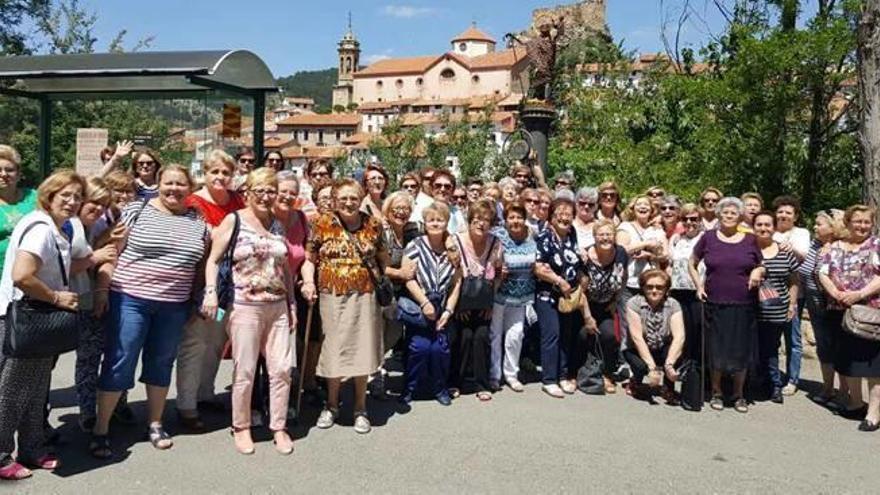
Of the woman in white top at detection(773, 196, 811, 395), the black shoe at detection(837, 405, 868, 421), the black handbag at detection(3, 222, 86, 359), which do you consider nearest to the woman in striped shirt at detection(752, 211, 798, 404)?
Result: the woman in white top at detection(773, 196, 811, 395)

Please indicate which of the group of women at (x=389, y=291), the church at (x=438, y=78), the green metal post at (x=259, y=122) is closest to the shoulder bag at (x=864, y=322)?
the group of women at (x=389, y=291)

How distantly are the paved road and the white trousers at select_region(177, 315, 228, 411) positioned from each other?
0.87 ft

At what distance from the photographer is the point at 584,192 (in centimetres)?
650

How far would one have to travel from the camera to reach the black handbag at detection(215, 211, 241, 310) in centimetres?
446

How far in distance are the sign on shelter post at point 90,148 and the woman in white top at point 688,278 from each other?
24.4 ft

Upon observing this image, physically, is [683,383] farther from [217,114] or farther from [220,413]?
[217,114]

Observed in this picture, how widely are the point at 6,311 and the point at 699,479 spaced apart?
3.91 metres

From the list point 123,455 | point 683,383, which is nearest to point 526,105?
point 683,383

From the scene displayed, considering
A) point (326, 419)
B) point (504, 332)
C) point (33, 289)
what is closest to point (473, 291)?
point (504, 332)

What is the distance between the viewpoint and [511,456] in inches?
181

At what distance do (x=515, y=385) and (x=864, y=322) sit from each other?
103 inches

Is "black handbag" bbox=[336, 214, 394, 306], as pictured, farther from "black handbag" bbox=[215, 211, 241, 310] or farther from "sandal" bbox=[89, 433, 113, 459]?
"sandal" bbox=[89, 433, 113, 459]

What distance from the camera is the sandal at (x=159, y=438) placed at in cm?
447

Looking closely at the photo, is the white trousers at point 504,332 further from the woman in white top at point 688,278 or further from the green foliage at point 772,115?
the green foliage at point 772,115
